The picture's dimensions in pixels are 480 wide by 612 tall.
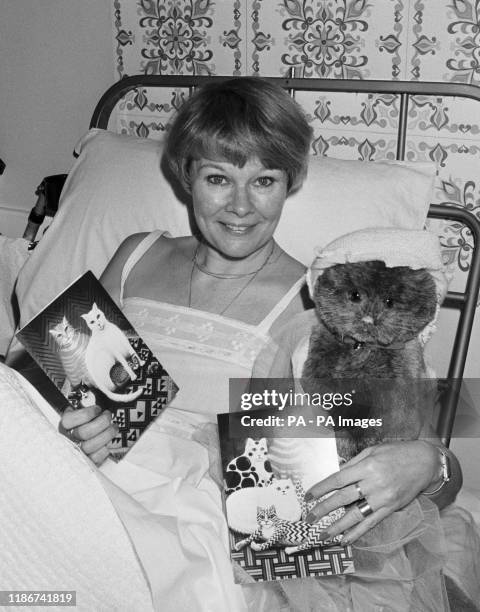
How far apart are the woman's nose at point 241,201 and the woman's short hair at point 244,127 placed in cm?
5

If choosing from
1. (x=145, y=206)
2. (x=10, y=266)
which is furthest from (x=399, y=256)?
(x=10, y=266)

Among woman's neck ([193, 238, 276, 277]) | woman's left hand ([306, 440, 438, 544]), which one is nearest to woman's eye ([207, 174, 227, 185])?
woman's neck ([193, 238, 276, 277])

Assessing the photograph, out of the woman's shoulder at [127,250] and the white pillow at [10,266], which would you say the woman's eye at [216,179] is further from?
the white pillow at [10,266]

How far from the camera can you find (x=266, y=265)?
→ 1489 mm

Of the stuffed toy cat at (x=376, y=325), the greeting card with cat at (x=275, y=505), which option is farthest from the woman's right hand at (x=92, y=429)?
the stuffed toy cat at (x=376, y=325)

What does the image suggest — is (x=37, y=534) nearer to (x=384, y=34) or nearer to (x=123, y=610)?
(x=123, y=610)

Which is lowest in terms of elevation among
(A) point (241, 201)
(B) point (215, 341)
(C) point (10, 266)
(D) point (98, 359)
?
(C) point (10, 266)

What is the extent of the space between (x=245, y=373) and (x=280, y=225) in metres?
0.41

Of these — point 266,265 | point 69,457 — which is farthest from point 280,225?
point 69,457

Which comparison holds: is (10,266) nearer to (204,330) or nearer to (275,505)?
(204,330)

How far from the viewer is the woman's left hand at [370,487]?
104cm

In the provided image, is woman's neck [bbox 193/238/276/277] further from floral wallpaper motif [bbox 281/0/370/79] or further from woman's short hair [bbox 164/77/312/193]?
floral wallpaper motif [bbox 281/0/370/79]

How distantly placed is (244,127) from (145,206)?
0.46m

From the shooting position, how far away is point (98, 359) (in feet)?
3.69
